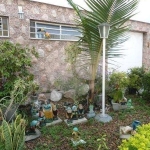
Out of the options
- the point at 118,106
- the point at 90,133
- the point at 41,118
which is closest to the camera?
the point at 90,133

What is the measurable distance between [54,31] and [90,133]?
358 centimetres

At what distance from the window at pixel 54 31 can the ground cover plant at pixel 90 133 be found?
248 centimetres

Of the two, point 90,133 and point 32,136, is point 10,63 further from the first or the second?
point 90,133

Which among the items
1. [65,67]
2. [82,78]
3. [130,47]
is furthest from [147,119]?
[130,47]

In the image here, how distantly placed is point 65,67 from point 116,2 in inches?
111

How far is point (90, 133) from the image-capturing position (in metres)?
3.32

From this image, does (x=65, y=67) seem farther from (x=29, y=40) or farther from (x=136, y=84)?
(x=136, y=84)

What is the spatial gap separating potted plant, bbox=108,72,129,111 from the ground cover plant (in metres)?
0.18

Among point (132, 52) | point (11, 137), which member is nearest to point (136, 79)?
point (132, 52)

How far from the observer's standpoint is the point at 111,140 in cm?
308

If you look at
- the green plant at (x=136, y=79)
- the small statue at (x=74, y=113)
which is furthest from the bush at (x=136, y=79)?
the small statue at (x=74, y=113)

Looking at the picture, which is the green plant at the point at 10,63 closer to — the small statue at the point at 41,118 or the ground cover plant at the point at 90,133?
the small statue at the point at 41,118

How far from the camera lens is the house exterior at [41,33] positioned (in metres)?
4.82

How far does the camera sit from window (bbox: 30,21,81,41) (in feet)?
17.5
